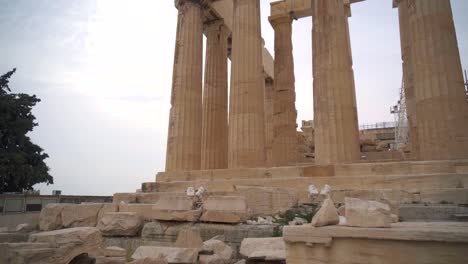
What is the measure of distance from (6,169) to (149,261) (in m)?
27.7

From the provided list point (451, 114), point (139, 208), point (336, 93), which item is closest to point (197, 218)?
point (139, 208)

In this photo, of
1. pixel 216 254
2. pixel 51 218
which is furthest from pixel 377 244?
pixel 51 218

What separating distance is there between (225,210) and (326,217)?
4411 millimetres

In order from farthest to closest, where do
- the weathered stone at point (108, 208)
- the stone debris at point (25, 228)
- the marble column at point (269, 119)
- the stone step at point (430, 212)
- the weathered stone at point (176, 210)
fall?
the marble column at point (269, 119) < the weathered stone at point (108, 208) < the stone debris at point (25, 228) < the weathered stone at point (176, 210) < the stone step at point (430, 212)

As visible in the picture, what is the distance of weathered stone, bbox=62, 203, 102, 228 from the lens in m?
9.85

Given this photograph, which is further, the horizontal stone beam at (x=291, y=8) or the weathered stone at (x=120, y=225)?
the horizontal stone beam at (x=291, y=8)

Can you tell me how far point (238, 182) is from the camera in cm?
1242

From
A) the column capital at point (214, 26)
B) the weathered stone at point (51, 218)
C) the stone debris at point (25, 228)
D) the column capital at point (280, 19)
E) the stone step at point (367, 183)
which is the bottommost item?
the stone debris at point (25, 228)

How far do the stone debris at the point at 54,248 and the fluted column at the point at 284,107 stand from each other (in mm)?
14553

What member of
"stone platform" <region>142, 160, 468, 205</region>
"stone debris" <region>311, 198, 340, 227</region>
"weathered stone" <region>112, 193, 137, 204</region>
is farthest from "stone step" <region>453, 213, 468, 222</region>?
"weathered stone" <region>112, 193, 137, 204</region>

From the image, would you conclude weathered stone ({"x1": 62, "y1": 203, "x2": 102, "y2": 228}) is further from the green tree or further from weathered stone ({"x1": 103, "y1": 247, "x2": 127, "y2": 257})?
the green tree

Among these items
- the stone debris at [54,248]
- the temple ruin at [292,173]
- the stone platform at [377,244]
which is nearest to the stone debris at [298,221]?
the temple ruin at [292,173]

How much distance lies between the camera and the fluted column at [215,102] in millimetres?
18859

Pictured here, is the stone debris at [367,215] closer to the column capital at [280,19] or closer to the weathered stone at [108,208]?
the weathered stone at [108,208]
